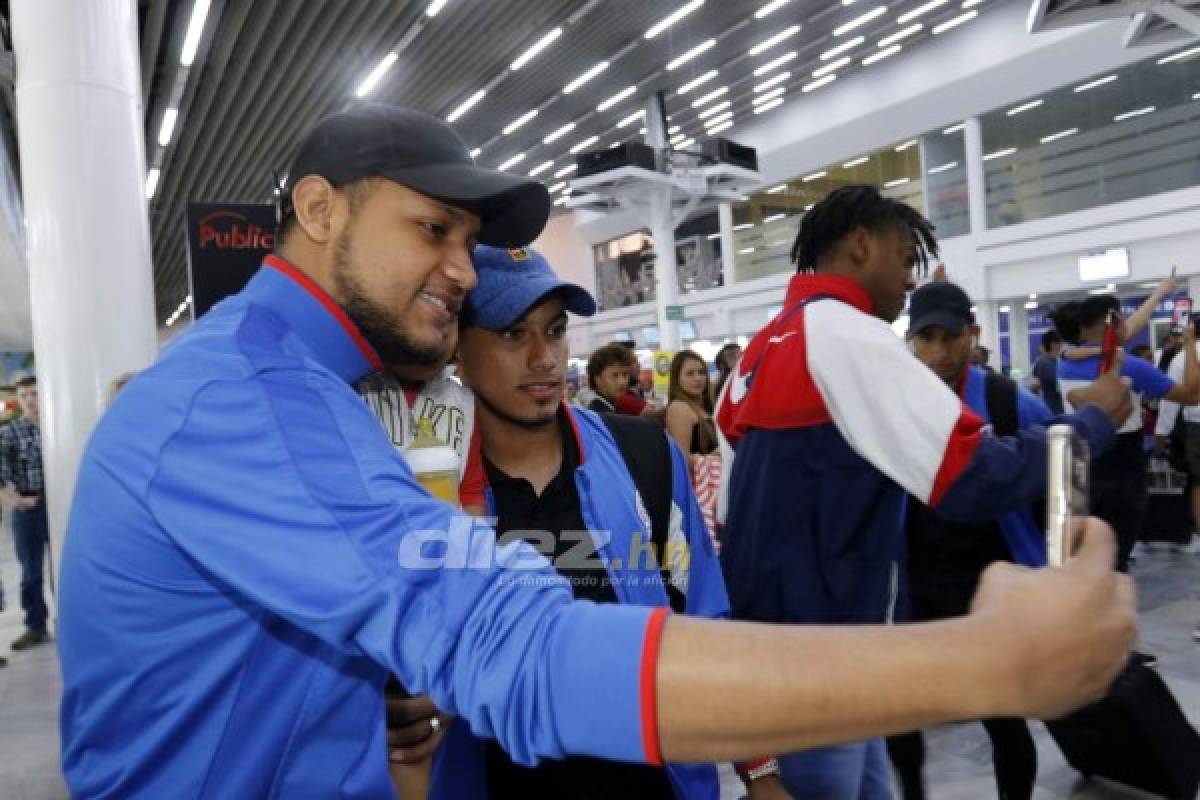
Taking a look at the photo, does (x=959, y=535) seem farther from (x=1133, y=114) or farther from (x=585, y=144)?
(x=585, y=144)

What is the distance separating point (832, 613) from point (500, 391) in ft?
3.01

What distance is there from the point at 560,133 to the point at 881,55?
7508 mm

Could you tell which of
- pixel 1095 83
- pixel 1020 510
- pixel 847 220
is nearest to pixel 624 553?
pixel 847 220

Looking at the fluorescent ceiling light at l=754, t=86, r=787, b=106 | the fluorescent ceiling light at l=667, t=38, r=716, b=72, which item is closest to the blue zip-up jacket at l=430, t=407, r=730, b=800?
the fluorescent ceiling light at l=667, t=38, r=716, b=72

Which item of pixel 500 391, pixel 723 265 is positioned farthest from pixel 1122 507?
pixel 723 265

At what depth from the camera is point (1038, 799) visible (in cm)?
324

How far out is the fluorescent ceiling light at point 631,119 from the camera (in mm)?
20581

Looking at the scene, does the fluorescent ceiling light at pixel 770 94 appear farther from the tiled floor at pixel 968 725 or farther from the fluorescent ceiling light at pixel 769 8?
the tiled floor at pixel 968 725

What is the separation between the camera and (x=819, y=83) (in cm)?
2005

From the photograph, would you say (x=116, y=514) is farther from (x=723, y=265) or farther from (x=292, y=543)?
(x=723, y=265)

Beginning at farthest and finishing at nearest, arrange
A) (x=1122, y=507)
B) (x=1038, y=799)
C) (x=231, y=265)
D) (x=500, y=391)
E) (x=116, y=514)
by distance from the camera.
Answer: (x=1122, y=507), (x=231, y=265), (x=1038, y=799), (x=500, y=391), (x=116, y=514)

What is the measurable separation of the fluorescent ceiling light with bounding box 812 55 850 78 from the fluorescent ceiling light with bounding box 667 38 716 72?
11.3 feet

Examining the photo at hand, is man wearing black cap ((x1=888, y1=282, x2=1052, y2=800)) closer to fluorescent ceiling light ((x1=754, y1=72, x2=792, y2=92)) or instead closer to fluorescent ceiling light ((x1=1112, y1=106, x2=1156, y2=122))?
fluorescent ceiling light ((x1=1112, y1=106, x2=1156, y2=122))

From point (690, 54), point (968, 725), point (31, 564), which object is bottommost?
point (968, 725)
